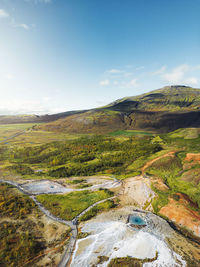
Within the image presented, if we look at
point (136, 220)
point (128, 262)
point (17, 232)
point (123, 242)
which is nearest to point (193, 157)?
point (136, 220)

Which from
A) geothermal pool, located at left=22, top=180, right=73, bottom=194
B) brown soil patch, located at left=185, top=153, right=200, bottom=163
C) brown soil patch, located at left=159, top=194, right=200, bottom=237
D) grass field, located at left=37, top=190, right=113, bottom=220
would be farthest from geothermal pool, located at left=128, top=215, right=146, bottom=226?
brown soil patch, located at left=185, top=153, right=200, bottom=163

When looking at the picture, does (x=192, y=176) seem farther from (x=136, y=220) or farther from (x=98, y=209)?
(x=98, y=209)

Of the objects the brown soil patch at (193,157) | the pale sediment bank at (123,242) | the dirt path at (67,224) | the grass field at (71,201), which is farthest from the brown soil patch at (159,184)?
the brown soil patch at (193,157)

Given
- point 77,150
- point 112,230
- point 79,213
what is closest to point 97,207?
point 79,213

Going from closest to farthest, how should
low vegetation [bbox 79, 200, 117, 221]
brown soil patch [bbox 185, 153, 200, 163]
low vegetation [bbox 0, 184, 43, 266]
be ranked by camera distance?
low vegetation [bbox 0, 184, 43, 266], low vegetation [bbox 79, 200, 117, 221], brown soil patch [bbox 185, 153, 200, 163]

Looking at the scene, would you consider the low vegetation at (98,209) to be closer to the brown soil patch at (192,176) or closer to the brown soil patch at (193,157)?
the brown soil patch at (192,176)

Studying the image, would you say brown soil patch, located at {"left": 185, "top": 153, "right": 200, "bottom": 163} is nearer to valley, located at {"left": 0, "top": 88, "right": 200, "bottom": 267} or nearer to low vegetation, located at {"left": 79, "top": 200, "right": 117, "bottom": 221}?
valley, located at {"left": 0, "top": 88, "right": 200, "bottom": 267}

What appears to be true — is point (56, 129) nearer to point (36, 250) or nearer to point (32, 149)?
point (32, 149)
